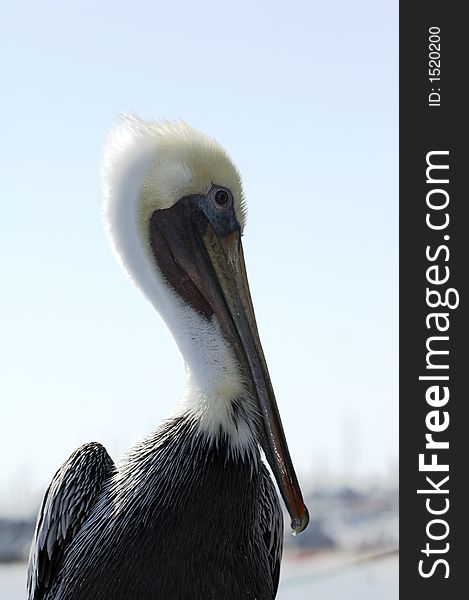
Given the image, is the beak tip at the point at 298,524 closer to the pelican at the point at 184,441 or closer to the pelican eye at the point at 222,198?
the pelican at the point at 184,441

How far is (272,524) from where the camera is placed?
4.34 meters

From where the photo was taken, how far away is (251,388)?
3842 millimetres

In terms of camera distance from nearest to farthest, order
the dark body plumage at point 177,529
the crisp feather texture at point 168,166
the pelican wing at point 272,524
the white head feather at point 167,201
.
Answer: the dark body plumage at point 177,529
the white head feather at point 167,201
the crisp feather texture at point 168,166
the pelican wing at point 272,524

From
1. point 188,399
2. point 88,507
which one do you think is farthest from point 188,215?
point 88,507

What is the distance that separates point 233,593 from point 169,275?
42.0 inches

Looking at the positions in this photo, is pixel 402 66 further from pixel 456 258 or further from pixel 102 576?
pixel 102 576

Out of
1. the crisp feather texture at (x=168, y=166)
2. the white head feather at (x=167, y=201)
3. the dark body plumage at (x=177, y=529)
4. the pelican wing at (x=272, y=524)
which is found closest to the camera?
the dark body plumage at (x=177, y=529)

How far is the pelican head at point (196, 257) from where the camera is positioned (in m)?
3.83

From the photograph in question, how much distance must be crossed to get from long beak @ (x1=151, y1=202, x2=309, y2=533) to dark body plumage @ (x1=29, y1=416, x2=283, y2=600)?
0.09 metres

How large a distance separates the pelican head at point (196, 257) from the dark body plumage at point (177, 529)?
127mm

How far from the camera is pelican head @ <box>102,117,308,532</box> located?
12.6ft

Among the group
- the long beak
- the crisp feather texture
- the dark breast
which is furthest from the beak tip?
the crisp feather texture

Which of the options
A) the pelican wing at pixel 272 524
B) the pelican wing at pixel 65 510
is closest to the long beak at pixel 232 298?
the pelican wing at pixel 272 524

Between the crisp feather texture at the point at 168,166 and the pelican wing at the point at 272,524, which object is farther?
the pelican wing at the point at 272,524
